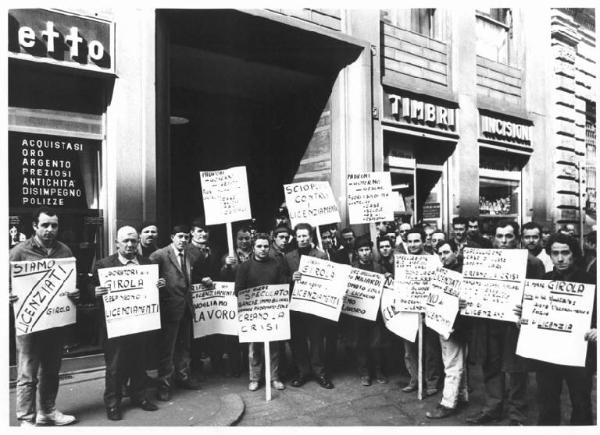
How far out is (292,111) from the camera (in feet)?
33.9

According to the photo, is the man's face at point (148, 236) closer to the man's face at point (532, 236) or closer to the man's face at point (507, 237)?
the man's face at point (507, 237)

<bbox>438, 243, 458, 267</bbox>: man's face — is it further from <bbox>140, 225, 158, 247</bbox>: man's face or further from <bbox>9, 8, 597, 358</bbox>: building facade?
<bbox>9, 8, 597, 358</bbox>: building facade

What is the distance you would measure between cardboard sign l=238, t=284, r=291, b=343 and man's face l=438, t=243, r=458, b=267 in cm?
170

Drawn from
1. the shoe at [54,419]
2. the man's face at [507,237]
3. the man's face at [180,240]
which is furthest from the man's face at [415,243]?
the shoe at [54,419]

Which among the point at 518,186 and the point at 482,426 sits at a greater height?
the point at 518,186

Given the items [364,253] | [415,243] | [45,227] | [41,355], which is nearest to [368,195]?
[364,253]

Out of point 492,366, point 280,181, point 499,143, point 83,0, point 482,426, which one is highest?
point 83,0

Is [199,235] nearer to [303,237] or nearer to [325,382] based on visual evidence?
[303,237]

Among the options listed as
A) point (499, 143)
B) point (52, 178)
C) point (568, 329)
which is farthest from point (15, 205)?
point (499, 143)

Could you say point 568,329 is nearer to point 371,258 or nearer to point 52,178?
point 371,258

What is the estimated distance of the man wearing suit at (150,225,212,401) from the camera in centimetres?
518

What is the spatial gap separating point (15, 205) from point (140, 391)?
289 centimetres

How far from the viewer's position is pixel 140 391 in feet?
15.7

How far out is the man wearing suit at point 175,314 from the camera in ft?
17.0
